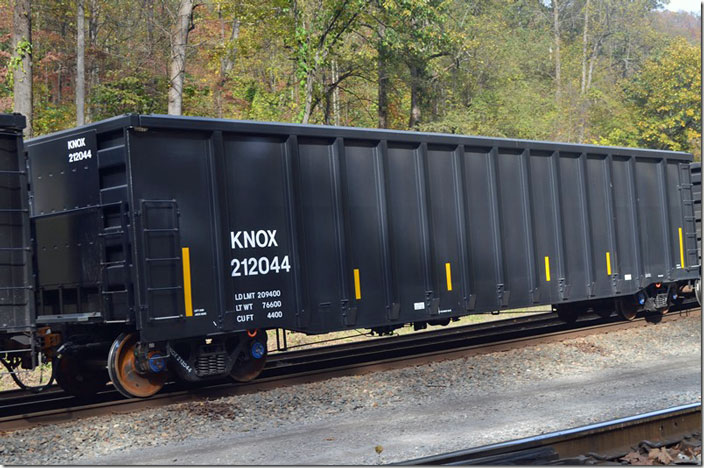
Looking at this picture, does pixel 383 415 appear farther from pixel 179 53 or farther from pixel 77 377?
pixel 179 53

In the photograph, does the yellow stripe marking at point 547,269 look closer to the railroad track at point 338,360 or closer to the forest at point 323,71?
the railroad track at point 338,360

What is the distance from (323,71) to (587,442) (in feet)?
76.1

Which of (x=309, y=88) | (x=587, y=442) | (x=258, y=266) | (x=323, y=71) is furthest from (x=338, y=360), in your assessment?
(x=323, y=71)

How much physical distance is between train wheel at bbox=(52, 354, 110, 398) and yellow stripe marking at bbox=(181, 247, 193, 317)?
1662mm

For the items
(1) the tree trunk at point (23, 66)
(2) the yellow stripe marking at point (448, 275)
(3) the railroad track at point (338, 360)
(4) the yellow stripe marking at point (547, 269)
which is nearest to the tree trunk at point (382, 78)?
(3) the railroad track at point (338, 360)

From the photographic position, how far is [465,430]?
816cm

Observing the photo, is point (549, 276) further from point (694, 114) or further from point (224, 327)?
point (694, 114)

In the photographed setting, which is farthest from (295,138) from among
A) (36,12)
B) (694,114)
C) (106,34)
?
(694,114)

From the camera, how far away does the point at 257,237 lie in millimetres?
10508

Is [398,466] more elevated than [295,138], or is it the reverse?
[295,138]

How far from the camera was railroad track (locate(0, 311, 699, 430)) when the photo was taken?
31.5 ft

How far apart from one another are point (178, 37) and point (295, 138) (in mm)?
9356

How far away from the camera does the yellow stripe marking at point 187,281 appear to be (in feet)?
31.9

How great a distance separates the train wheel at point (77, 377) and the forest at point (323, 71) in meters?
7.79
